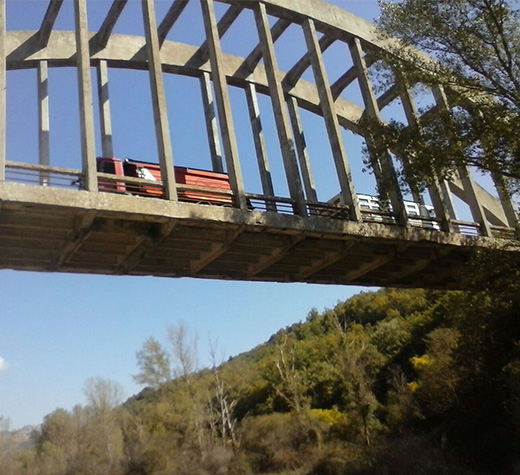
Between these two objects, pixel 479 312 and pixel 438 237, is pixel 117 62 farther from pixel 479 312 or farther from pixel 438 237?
pixel 479 312

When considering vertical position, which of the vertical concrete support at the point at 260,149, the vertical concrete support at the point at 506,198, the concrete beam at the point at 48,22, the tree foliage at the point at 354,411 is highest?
the concrete beam at the point at 48,22

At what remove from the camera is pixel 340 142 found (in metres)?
15.4

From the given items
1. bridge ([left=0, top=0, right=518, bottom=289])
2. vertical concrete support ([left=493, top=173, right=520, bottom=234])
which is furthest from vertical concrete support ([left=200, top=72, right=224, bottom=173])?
vertical concrete support ([left=493, top=173, right=520, bottom=234])

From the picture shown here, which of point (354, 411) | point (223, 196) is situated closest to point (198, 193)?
point (223, 196)

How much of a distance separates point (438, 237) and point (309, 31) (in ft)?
25.2

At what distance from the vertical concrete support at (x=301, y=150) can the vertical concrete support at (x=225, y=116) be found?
4.83m

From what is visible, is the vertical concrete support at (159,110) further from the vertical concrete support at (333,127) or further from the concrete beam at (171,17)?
the vertical concrete support at (333,127)

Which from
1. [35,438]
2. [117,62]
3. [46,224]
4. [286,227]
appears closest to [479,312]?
[286,227]

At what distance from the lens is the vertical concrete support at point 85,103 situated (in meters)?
10.4

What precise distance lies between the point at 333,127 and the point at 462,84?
3636 millimetres

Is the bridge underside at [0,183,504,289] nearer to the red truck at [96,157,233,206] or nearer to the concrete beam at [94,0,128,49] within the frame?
the red truck at [96,157,233,206]

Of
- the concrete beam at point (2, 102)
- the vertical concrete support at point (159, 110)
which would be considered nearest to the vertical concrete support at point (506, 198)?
the vertical concrete support at point (159, 110)

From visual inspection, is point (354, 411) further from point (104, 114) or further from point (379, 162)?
point (104, 114)

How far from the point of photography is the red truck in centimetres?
1170
